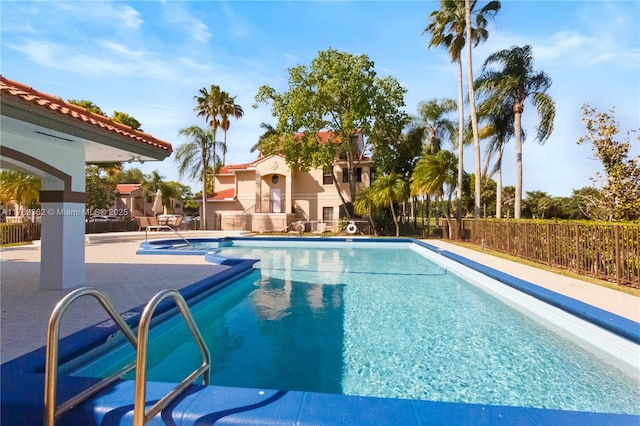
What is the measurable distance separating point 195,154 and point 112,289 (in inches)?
1045

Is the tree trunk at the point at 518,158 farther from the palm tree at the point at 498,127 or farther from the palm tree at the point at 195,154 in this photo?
the palm tree at the point at 195,154

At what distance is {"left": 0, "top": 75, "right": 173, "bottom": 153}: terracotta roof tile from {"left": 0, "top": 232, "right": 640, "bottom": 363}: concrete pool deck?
3176 millimetres

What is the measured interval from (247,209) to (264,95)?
10.6 metres

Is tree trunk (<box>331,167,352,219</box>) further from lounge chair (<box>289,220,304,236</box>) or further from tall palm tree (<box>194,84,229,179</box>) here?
tall palm tree (<box>194,84,229,179</box>)

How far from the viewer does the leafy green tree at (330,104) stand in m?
26.0

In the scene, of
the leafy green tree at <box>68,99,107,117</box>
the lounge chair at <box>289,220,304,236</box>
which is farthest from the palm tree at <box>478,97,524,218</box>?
the leafy green tree at <box>68,99,107,117</box>

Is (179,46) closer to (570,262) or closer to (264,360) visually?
(264,360)

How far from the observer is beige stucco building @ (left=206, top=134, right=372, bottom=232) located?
31.1 m

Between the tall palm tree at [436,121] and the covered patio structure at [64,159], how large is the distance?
24.5 metres

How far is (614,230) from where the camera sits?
8688 mm

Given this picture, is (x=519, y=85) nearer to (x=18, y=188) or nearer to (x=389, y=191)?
(x=389, y=191)

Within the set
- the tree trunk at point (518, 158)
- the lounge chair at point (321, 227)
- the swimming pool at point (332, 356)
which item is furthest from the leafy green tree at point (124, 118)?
the tree trunk at point (518, 158)

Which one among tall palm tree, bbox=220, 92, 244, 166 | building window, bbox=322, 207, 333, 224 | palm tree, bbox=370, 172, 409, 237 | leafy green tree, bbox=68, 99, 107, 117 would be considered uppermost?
tall palm tree, bbox=220, 92, 244, 166

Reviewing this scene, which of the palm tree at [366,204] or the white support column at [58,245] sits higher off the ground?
the palm tree at [366,204]
